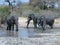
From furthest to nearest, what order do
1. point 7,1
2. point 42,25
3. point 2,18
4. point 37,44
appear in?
point 7,1, point 2,18, point 42,25, point 37,44

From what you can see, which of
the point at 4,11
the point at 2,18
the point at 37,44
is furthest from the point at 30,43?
the point at 4,11

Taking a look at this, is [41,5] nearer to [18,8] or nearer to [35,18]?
[18,8]

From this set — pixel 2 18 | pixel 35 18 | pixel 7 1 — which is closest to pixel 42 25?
pixel 35 18

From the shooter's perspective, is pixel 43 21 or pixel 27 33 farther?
pixel 43 21

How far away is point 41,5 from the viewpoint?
41.0 m

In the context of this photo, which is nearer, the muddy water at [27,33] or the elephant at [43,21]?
the muddy water at [27,33]

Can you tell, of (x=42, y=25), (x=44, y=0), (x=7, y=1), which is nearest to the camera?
(x=42, y=25)

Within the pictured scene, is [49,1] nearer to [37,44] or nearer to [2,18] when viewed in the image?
[2,18]

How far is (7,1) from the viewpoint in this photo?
129 feet

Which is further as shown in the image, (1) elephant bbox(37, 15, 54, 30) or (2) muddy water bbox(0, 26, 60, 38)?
(1) elephant bbox(37, 15, 54, 30)

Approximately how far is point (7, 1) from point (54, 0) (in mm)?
7599

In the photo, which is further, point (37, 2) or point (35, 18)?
point (37, 2)

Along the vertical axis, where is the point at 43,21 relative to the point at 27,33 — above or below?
above

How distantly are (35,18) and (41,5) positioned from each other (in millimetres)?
16553
